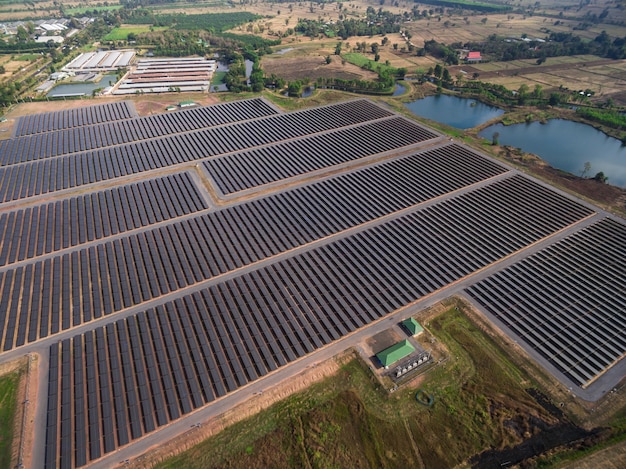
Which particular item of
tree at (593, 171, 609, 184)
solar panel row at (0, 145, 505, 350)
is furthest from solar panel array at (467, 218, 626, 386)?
tree at (593, 171, 609, 184)

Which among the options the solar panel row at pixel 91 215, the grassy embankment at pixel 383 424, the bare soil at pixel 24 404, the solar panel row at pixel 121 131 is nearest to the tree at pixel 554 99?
the solar panel row at pixel 121 131

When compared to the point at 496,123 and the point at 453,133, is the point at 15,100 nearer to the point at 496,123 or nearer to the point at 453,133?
the point at 453,133

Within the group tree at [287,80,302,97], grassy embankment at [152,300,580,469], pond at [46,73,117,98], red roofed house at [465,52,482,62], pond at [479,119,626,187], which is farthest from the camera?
red roofed house at [465,52,482,62]

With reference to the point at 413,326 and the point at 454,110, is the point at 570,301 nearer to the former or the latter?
the point at 413,326

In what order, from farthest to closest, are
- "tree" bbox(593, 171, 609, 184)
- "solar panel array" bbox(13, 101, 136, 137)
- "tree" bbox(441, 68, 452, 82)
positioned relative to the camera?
"tree" bbox(441, 68, 452, 82) → "solar panel array" bbox(13, 101, 136, 137) → "tree" bbox(593, 171, 609, 184)

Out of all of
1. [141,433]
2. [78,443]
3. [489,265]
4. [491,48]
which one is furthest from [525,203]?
[491,48]

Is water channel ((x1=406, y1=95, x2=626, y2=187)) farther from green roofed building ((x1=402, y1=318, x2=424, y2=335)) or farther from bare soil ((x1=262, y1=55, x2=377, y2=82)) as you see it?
green roofed building ((x1=402, y1=318, x2=424, y2=335))
